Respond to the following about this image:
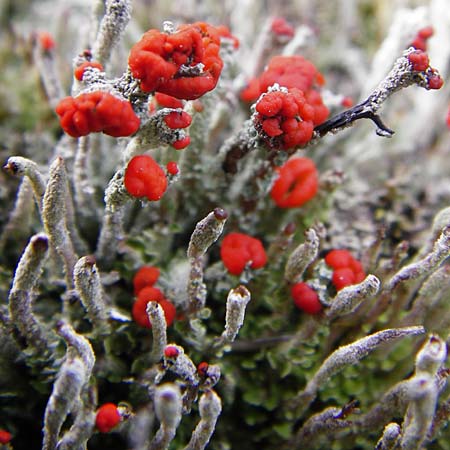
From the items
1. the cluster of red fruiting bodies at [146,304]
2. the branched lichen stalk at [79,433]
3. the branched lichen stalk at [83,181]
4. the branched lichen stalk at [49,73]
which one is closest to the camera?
the branched lichen stalk at [79,433]

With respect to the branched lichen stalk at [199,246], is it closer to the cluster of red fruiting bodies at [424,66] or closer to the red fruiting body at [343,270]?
the red fruiting body at [343,270]

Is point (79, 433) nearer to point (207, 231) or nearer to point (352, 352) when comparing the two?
point (207, 231)

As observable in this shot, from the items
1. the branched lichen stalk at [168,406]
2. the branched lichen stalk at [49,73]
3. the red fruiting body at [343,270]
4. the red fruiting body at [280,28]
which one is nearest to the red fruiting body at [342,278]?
the red fruiting body at [343,270]

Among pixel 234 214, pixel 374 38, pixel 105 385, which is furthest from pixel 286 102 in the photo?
pixel 374 38

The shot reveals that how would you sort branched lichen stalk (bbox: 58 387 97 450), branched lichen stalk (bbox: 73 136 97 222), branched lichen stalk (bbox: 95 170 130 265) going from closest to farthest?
1. branched lichen stalk (bbox: 58 387 97 450)
2. branched lichen stalk (bbox: 95 170 130 265)
3. branched lichen stalk (bbox: 73 136 97 222)

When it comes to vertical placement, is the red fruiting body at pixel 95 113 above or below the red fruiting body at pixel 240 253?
above

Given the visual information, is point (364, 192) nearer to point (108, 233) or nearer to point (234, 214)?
point (234, 214)

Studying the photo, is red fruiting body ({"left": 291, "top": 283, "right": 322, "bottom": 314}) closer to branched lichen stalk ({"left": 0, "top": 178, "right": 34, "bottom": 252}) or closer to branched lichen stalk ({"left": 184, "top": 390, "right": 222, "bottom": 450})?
branched lichen stalk ({"left": 184, "top": 390, "right": 222, "bottom": 450})

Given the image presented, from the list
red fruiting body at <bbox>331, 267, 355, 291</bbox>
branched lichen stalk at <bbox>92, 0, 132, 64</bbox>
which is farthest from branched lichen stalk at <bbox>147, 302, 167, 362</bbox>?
branched lichen stalk at <bbox>92, 0, 132, 64</bbox>
